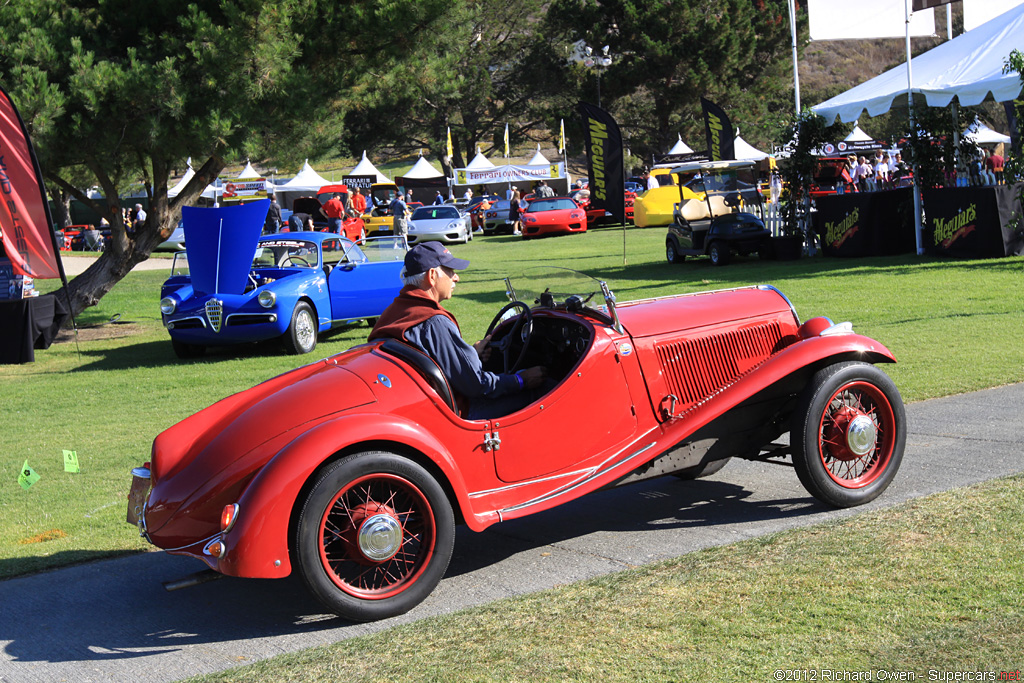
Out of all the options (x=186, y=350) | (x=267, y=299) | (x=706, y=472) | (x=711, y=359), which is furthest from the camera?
(x=186, y=350)

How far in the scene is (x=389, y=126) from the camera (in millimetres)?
74688

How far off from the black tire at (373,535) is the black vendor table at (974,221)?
1466 centimetres

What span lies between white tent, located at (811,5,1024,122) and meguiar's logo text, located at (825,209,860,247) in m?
1.94

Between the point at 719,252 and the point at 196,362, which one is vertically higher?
the point at 719,252

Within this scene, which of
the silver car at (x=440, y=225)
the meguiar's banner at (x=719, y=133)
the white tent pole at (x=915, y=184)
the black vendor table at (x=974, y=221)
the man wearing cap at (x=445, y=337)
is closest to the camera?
the man wearing cap at (x=445, y=337)

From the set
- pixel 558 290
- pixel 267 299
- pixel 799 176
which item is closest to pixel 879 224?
pixel 799 176

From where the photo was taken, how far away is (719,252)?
19.0 metres

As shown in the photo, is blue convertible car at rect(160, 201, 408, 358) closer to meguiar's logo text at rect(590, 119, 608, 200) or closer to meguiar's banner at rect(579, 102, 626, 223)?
meguiar's banner at rect(579, 102, 626, 223)

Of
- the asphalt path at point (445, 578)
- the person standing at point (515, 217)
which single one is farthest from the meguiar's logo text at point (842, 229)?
the person standing at point (515, 217)

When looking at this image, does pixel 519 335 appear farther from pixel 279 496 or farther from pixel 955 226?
pixel 955 226

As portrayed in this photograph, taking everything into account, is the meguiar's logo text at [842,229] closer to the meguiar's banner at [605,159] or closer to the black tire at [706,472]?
the meguiar's banner at [605,159]

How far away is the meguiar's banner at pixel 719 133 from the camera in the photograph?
24273 mm

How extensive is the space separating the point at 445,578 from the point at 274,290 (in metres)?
8.42

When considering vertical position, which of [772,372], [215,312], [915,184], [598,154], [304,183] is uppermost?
[304,183]
